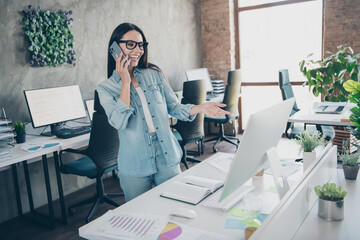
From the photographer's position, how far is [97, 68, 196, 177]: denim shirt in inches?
69.5

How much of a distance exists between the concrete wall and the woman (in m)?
1.77

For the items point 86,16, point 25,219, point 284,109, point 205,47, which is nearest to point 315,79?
point 205,47

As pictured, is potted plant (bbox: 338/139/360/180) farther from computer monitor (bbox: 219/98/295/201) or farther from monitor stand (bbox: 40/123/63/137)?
monitor stand (bbox: 40/123/63/137)

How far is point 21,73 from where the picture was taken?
3240 millimetres

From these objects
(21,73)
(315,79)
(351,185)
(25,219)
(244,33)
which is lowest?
(25,219)

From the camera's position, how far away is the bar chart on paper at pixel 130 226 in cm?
122

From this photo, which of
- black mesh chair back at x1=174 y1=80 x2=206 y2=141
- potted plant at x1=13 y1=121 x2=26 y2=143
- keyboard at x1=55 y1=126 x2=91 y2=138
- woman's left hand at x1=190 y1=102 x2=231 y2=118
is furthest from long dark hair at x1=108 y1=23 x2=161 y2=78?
black mesh chair back at x1=174 y1=80 x2=206 y2=141

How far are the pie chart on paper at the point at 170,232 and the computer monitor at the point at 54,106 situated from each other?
2243mm

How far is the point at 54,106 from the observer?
3244 mm

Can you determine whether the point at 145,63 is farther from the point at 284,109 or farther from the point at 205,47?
the point at 205,47

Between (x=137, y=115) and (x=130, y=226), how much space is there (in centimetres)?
69

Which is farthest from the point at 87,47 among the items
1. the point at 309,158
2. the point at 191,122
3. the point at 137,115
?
the point at 309,158

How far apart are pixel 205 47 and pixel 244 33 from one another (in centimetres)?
76

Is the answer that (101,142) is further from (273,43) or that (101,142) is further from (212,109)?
(273,43)
